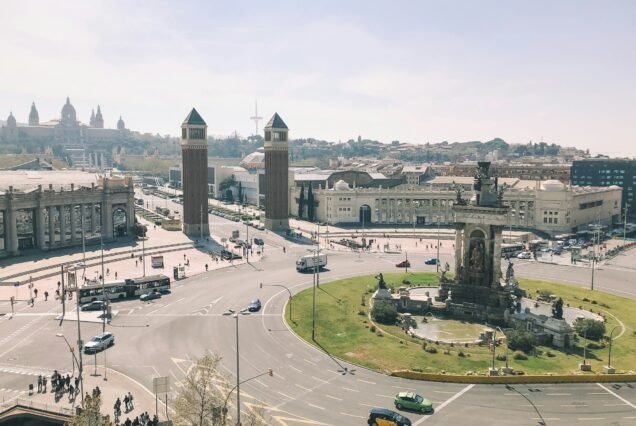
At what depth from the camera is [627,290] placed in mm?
92875

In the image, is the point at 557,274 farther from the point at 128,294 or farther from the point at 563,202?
the point at 128,294

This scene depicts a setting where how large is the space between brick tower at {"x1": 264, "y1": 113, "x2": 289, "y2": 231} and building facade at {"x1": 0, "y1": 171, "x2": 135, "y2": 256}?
3867 centimetres

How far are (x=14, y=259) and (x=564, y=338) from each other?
337 ft

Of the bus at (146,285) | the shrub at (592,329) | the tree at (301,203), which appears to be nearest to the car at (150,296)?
the bus at (146,285)

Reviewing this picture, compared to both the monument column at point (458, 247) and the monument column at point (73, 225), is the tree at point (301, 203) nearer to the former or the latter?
the monument column at point (73, 225)

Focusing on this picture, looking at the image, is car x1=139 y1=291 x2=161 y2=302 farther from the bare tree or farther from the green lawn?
the bare tree

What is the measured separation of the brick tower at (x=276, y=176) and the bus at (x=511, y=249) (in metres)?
61.9

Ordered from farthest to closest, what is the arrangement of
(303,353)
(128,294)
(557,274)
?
(557,274)
(128,294)
(303,353)

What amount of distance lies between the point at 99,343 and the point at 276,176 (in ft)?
344

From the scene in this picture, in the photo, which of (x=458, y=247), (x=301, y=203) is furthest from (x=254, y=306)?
(x=301, y=203)

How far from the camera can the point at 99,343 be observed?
204ft

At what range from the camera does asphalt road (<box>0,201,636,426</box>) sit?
156ft

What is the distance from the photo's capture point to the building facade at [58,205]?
383 feet

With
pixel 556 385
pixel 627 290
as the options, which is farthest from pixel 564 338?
pixel 627 290
